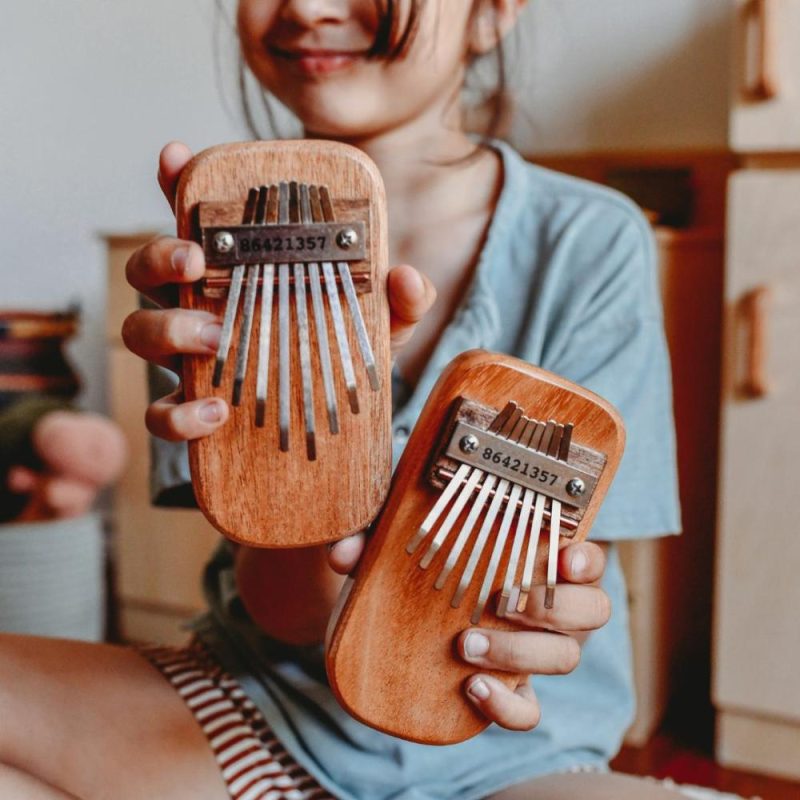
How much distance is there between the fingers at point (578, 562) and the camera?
0.47m

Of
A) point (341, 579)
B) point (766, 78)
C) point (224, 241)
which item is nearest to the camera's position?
point (224, 241)

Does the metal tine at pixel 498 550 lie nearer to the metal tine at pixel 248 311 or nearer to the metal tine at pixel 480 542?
the metal tine at pixel 480 542

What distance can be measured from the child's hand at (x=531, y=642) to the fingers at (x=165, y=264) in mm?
208

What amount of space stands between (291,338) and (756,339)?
25.5 inches

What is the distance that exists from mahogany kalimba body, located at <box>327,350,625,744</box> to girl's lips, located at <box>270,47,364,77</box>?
261 mm

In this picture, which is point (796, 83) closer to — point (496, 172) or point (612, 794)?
point (496, 172)

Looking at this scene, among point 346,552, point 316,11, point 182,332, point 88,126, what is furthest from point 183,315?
point 88,126

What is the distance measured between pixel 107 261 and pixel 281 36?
726 millimetres

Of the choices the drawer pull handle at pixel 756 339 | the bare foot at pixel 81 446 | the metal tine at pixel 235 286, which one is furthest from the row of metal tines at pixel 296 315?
the bare foot at pixel 81 446

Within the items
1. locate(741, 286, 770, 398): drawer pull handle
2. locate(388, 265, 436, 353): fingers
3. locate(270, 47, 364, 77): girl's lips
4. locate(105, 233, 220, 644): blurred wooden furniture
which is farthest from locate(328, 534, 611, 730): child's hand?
locate(105, 233, 220, 644): blurred wooden furniture

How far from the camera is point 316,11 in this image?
59 centimetres

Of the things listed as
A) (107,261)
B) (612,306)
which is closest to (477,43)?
(612,306)

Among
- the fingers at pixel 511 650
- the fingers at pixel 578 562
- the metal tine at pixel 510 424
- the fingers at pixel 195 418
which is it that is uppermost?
the fingers at pixel 195 418

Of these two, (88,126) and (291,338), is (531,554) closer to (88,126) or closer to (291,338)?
(291,338)
